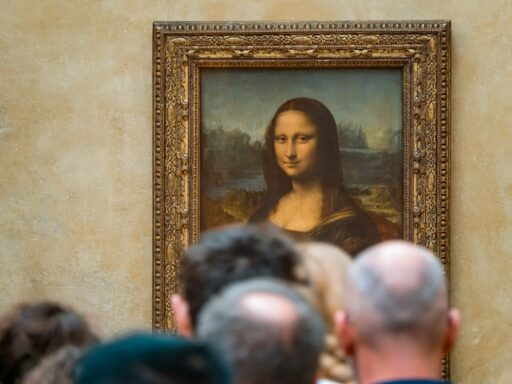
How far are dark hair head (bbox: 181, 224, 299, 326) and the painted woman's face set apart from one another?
6906 millimetres

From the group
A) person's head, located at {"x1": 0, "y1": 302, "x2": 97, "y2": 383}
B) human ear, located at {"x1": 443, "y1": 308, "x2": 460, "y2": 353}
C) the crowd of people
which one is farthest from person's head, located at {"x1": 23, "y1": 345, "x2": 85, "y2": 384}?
human ear, located at {"x1": 443, "y1": 308, "x2": 460, "y2": 353}

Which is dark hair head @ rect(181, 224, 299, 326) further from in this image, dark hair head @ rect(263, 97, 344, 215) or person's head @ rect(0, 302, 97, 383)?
dark hair head @ rect(263, 97, 344, 215)

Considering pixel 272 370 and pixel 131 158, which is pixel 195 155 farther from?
pixel 272 370

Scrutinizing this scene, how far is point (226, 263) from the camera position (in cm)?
434

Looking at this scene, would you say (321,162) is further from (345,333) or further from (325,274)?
(345,333)

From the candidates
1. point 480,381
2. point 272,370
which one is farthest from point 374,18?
point 272,370

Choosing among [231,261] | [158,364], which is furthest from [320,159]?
[158,364]

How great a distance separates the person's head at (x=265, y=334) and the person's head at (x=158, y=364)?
0.38m

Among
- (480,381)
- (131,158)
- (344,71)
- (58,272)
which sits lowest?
(480,381)

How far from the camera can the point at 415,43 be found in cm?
1128

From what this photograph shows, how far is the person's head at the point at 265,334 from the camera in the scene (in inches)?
139

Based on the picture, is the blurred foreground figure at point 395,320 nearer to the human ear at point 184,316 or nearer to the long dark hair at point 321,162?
the human ear at point 184,316

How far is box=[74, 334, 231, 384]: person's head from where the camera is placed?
3.05m

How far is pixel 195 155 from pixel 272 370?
7976 millimetres
